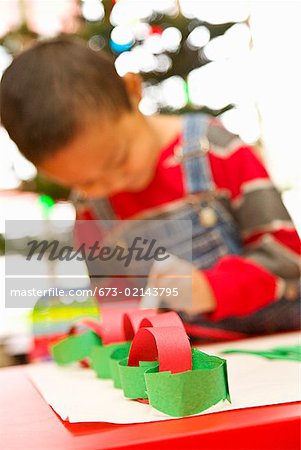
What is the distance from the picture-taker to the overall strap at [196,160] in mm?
812

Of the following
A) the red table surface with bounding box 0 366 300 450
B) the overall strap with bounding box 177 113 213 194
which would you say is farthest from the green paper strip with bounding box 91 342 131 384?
the overall strap with bounding box 177 113 213 194

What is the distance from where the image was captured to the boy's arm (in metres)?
0.69

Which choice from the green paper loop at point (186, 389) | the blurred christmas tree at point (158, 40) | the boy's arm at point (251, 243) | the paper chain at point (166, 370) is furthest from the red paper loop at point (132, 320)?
the blurred christmas tree at point (158, 40)

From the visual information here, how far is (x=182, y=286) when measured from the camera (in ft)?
2.12

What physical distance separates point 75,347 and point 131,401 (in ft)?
0.64

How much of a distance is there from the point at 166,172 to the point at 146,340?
494mm

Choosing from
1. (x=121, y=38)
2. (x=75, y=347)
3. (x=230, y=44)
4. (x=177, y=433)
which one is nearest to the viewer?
(x=177, y=433)

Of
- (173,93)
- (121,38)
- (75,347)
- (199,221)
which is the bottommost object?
(75,347)

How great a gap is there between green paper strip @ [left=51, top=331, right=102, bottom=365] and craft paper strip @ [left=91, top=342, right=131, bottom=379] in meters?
0.05

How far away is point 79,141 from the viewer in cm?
69

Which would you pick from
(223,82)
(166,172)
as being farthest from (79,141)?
(223,82)

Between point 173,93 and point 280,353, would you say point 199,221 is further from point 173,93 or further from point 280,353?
point 173,93

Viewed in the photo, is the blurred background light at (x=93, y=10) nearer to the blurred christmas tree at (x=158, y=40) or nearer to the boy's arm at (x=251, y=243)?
the blurred christmas tree at (x=158, y=40)

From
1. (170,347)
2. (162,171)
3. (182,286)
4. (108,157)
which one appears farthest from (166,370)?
(162,171)
